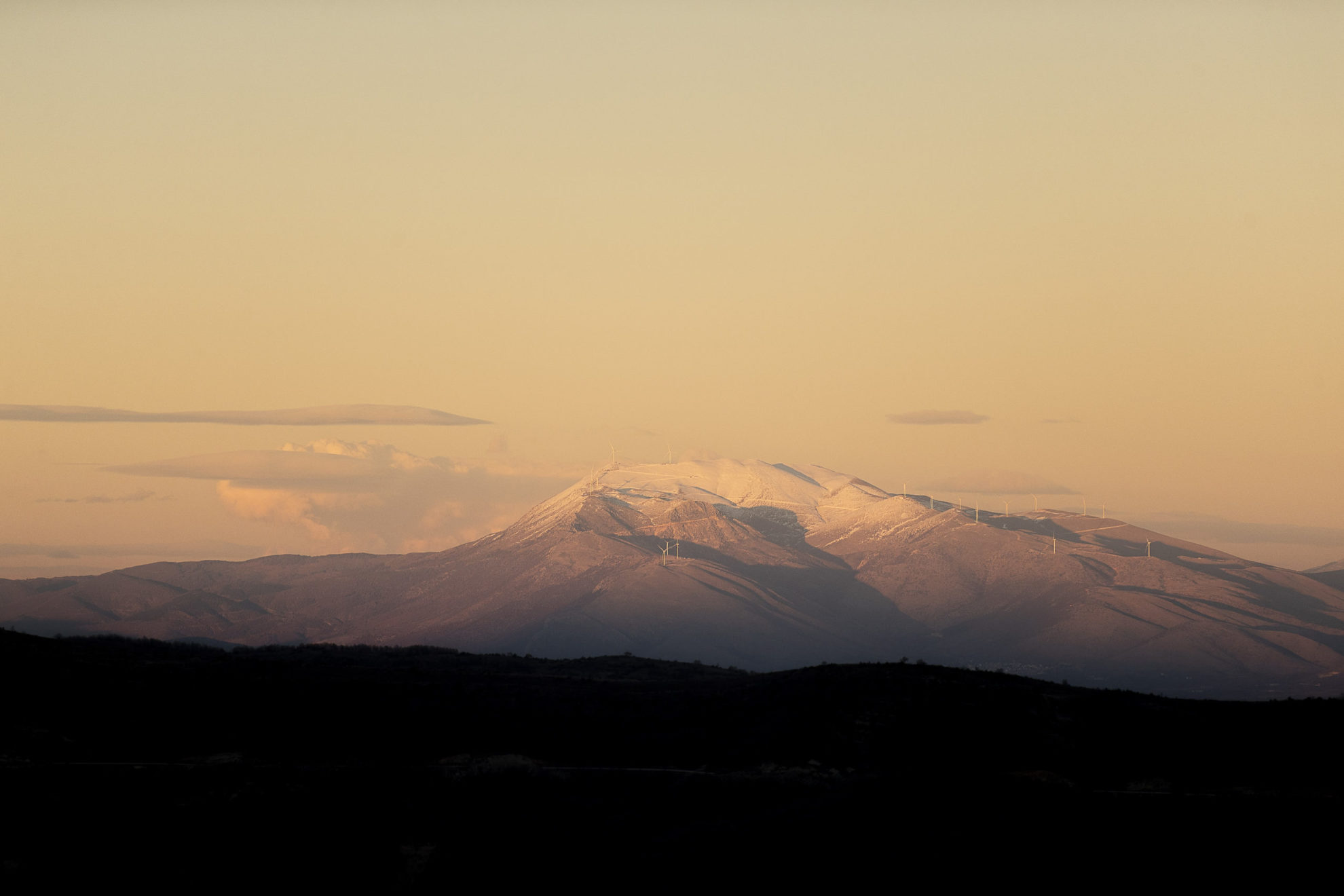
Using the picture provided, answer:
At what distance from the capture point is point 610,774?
4781cm

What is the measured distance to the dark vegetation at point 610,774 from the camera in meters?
38.0

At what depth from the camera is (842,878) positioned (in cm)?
3528

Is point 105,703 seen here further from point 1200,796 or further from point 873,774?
point 1200,796

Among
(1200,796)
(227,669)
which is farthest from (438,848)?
(227,669)

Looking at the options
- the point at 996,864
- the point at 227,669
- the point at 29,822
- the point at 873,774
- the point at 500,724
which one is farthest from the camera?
the point at 227,669

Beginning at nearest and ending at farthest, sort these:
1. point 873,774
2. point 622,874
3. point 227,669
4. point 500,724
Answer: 1. point 622,874
2. point 873,774
3. point 500,724
4. point 227,669

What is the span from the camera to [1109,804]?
40.3 metres

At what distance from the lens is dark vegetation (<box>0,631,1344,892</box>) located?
38000 mm

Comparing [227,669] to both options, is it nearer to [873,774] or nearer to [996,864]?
[873,774]

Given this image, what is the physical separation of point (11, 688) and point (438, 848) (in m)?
25.9

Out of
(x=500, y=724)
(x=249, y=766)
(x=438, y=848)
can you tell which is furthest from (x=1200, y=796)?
(x=249, y=766)

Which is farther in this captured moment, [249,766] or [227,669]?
[227,669]

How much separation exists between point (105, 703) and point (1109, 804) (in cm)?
3906

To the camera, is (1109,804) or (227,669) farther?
(227,669)
